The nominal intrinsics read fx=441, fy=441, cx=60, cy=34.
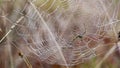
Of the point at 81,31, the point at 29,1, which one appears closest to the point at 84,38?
the point at 81,31

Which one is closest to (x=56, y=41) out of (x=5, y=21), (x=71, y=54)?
(x=71, y=54)

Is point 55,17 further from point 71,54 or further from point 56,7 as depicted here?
point 71,54

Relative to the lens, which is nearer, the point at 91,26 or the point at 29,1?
the point at 29,1

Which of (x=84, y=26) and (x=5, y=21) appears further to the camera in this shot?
(x=84, y=26)

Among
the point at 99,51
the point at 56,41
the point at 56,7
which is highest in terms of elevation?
the point at 56,7

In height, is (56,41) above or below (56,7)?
below

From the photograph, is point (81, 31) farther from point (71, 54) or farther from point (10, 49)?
point (10, 49)
